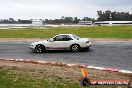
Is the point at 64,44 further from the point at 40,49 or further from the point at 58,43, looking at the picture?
the point at 40,49

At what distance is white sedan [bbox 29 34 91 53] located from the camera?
22.8 metres

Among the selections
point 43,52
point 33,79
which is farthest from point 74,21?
point 33,79

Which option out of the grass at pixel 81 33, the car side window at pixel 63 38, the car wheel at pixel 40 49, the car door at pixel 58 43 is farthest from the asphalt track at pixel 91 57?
the grass at pixel 81 33

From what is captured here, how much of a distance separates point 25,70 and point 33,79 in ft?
8.04

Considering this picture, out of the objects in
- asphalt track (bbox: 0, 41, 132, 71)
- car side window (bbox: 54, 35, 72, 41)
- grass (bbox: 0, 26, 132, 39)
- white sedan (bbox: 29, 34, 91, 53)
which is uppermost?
car side window (bbox: 54, 35, 72, 41)

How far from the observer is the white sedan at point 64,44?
22.8 m

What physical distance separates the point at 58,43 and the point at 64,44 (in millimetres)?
428

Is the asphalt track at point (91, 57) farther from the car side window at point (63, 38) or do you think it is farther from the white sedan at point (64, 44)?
the car side window at point (63, 38)

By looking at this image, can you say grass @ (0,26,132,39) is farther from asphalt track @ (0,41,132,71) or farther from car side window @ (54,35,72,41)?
asphalt track @ (0,41,132,71)

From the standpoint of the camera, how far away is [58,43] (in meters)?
23.2

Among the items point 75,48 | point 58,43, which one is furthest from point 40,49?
point 75,48

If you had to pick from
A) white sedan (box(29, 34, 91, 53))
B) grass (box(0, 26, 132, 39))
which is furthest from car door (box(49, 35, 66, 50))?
grass (box(0, 26, 132, 39))

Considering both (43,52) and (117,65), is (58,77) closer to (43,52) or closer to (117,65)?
(117,65)

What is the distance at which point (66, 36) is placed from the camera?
2331 centimetres
